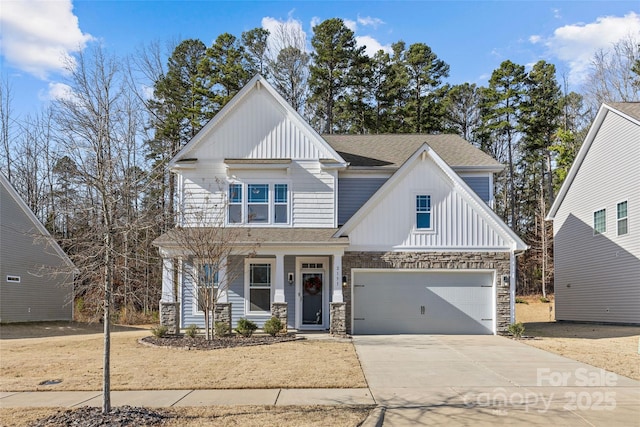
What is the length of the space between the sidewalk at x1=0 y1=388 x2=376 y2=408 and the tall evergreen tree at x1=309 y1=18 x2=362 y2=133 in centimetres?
2773

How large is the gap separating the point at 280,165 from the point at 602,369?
38.3 ft

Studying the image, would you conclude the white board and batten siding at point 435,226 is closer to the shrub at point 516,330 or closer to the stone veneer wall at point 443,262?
the stone veneer wall at point 443,262

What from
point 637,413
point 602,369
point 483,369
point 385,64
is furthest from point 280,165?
point 385,64

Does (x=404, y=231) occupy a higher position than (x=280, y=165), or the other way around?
(x=280, y=165)

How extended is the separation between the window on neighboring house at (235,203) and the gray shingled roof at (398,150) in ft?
14.4

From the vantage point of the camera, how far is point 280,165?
18.6 meters

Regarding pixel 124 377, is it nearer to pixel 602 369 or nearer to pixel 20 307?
pixel 602 369

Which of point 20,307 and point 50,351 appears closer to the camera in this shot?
point 50,351

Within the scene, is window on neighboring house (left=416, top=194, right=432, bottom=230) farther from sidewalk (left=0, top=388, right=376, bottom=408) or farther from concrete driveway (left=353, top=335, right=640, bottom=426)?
sidewalk (left=0, top=388, right=376, bottom=408)

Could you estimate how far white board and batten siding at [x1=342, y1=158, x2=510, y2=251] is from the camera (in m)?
17.6

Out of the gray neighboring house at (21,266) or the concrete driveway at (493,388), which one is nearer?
the concrete driveway at (493,388)

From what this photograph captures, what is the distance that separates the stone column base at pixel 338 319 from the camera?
1655 cm

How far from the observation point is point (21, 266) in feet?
77.4

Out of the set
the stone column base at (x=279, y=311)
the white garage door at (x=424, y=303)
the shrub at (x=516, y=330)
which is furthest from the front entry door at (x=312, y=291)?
the shrub at (x=516, y=330)
